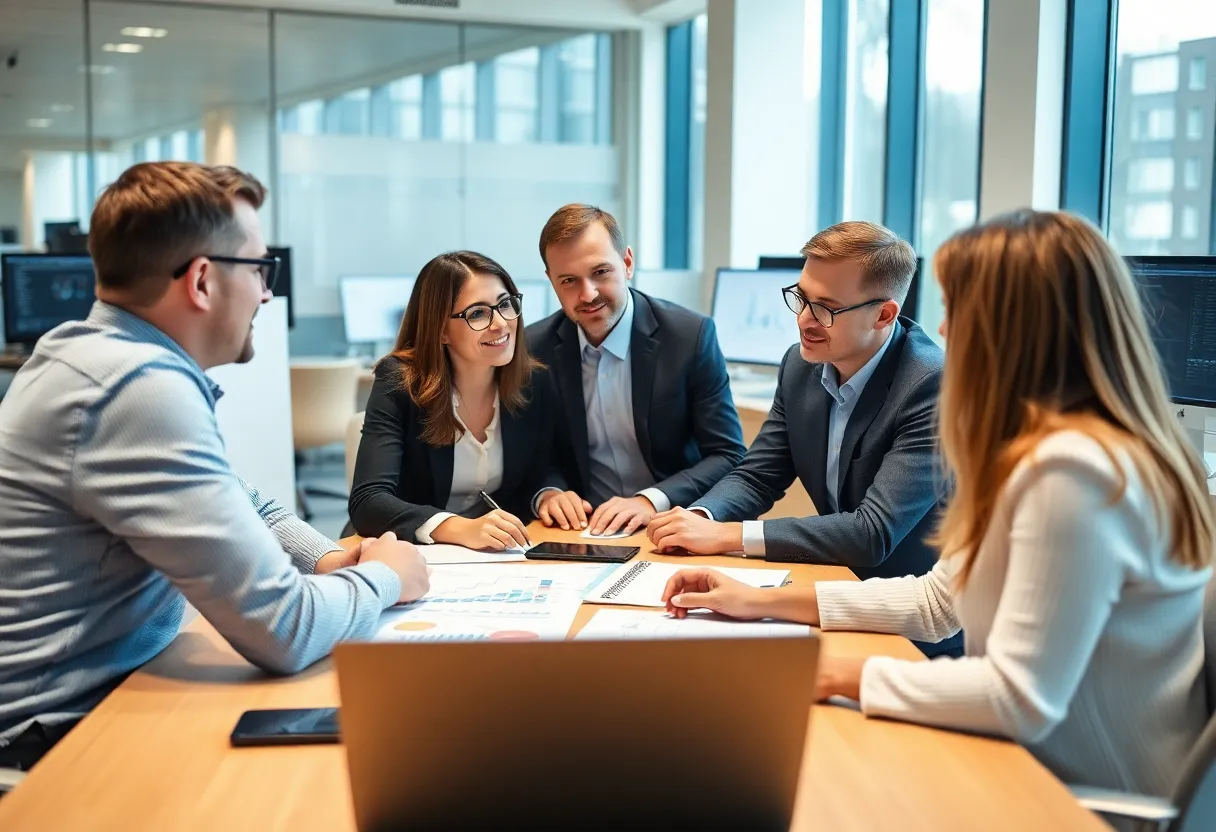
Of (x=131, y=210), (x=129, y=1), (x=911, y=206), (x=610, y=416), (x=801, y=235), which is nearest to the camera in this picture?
(x=131, y=210)

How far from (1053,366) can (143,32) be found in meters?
6.81

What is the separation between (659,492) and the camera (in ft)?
8.68

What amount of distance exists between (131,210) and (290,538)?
0.67 metres

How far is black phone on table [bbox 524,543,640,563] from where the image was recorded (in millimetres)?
2121

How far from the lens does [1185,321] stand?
273cm

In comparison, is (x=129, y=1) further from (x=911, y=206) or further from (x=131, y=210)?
(x=131, y=210)

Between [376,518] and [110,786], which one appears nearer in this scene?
[110,786]

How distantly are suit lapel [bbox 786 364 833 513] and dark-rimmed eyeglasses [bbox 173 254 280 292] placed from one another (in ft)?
4.02

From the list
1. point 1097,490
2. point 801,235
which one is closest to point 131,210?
point 1097,490

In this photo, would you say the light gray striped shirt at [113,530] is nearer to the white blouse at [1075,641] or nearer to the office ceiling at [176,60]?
the white blouse at [1075,641]

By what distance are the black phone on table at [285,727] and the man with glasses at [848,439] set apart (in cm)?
96

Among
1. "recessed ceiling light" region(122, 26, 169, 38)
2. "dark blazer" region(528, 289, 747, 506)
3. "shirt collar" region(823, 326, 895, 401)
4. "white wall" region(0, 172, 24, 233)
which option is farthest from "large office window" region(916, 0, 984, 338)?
"white wall" region(0, 172, 24, 233)

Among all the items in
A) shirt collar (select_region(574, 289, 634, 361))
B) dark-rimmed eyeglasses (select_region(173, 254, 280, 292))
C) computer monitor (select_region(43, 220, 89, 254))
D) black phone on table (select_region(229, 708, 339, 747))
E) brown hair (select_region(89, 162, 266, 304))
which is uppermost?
computer monitor (select_region(43, 220, 89, 254))

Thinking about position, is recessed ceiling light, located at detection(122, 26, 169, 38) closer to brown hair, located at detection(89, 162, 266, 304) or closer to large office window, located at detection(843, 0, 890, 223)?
large office window, located at detection(843, 0, 890, 223)
